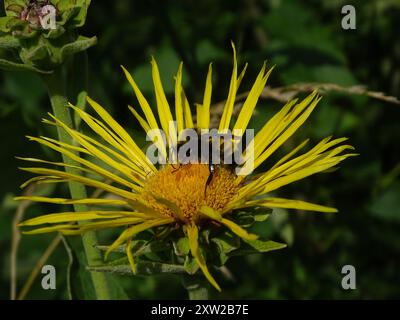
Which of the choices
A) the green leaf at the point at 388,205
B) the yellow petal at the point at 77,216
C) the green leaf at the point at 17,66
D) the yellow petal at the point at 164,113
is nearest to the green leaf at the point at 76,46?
the green leaf at the point at 17,66

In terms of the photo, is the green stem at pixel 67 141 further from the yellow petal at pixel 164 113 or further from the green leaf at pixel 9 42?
the yellow petal at pixel 164 113

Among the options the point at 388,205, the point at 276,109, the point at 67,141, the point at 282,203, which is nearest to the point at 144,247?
the point at 282,203

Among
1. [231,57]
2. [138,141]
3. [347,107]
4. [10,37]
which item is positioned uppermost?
[231,57]

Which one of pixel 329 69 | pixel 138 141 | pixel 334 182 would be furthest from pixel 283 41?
pixel 138 141

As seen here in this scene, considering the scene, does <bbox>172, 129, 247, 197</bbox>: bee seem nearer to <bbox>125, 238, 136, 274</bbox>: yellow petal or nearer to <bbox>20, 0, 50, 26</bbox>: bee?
<bbox>125, 238, 136, 274</bbox>: yellow petal

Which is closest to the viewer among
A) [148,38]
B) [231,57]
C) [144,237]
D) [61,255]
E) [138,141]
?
[144,237]

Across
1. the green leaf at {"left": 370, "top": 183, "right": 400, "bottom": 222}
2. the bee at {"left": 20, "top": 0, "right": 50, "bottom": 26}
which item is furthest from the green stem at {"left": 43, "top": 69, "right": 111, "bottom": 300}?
the green leaf at {"left": 370, "top": 183, "right": 400, "bottom": 222}

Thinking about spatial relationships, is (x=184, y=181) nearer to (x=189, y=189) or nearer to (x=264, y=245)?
(x=189, y=189)

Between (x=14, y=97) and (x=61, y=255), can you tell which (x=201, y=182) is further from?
(x=14, y=97)
